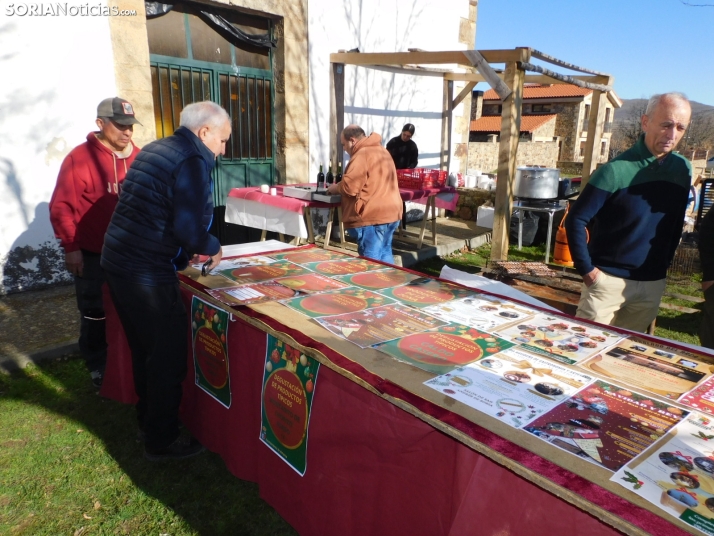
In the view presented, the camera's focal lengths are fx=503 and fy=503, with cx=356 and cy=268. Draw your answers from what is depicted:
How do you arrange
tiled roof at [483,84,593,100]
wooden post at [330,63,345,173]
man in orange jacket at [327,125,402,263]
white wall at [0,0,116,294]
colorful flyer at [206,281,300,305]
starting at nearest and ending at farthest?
colorful flyer at [206,281,300,305] < man in orange jacket at [327,125,402,263] < white wall at [0,0,116,294] < wooden post at [330,63,345,173] < tiled roof at [483,84,593,100]

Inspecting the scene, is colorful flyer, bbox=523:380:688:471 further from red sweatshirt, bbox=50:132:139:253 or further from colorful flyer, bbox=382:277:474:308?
red sweatshirt, bbox=50:132:139:253

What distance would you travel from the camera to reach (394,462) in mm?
1622

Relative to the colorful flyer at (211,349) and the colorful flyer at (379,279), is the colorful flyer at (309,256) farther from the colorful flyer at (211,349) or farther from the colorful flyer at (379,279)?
the colorful flyer at (211,349)

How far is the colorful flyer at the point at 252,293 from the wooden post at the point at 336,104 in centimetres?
499

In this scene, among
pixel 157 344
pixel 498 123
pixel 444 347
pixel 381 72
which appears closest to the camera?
pixel 444 347

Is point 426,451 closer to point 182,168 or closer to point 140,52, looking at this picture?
Answer: point 182,168

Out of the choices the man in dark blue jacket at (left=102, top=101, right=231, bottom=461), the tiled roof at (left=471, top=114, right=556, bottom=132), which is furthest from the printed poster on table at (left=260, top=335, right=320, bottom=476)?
the tiled roof at (left=471, top=114, right=556, bottom=132)

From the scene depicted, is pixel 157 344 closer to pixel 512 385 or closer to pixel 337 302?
pixel 337 302

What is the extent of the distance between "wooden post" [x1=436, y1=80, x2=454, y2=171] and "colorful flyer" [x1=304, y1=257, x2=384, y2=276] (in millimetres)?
7143

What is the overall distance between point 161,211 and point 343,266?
1.23 metres

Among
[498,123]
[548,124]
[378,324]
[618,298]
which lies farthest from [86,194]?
[548,124]

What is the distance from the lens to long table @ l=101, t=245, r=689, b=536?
3.92ft

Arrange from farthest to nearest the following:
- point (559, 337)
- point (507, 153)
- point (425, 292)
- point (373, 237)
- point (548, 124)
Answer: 1. point (548, 124)
2. point (507, 153)
3. point (373, 237)
4. point (425, 292)
5. point (559, 337)

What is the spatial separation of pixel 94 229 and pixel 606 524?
3.03 meters
